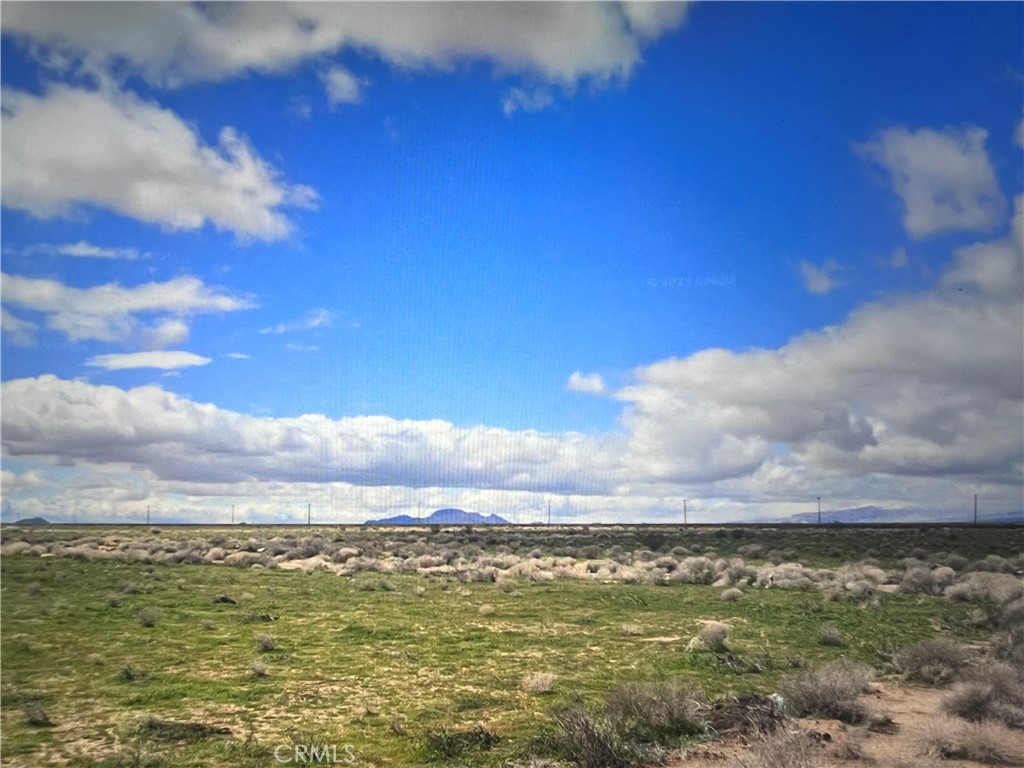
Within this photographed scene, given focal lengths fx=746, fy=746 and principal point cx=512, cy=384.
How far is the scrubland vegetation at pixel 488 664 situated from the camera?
11367 mm

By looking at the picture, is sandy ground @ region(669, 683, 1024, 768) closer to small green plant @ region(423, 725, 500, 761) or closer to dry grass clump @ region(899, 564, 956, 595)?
small green plant @ region(423, 725, 500, 761)

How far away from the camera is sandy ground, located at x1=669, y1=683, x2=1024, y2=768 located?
10.4 metres

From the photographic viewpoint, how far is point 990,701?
12.4 meters

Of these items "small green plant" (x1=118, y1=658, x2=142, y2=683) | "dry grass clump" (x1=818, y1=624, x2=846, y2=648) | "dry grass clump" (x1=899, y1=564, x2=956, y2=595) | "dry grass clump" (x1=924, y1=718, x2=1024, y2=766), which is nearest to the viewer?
"dry grass clump" (x1=924, y1=718, x2=1024, y2=766)

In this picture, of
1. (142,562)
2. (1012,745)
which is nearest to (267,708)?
(1012,745)

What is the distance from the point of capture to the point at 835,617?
23.9 meters

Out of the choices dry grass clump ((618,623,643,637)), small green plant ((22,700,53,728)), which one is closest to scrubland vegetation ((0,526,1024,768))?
small green plant ((22,700,53,728))

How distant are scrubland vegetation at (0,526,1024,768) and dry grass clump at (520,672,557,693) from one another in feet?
0.23

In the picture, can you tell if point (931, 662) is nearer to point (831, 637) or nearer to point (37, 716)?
point (831, 637)

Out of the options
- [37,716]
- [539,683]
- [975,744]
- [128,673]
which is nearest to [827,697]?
[975,744]

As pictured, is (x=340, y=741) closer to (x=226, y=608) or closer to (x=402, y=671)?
(x=402, y=671)

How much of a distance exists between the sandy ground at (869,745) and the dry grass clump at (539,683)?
420 cm

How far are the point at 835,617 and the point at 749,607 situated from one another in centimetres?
326

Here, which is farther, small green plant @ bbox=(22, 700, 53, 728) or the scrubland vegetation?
small green plant @ bbox=(22, 700, 53, 728)
